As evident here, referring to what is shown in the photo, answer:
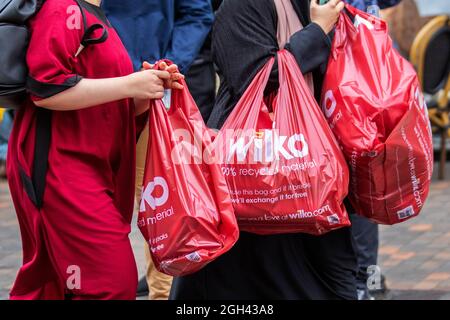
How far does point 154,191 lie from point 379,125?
0.84 m

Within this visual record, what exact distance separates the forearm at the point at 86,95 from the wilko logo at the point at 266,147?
467 millimetres

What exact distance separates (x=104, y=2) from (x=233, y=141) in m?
1.23

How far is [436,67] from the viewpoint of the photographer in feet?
27.1

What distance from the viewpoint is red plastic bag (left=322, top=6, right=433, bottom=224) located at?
3588mm

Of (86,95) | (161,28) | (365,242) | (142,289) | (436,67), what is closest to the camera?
(86,95)

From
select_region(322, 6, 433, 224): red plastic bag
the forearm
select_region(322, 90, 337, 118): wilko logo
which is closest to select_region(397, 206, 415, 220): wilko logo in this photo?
select_region(322, 6, 433, 224): red plastic bag

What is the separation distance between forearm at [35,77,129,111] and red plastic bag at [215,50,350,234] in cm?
46

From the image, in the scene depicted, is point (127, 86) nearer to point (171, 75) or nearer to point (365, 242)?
point (171, 75)

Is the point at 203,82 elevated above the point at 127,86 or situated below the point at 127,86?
below

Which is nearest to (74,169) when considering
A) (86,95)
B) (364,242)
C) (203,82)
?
(86,95)

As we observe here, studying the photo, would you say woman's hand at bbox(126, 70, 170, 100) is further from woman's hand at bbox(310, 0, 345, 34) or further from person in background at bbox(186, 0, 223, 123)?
person in background at bbox(186, 0, 223, 123)

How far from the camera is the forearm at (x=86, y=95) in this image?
10.5ft

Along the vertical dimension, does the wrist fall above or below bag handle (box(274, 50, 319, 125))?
above

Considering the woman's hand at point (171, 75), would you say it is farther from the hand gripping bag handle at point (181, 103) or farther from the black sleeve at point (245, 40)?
the black sleeve at point (245, 40)
